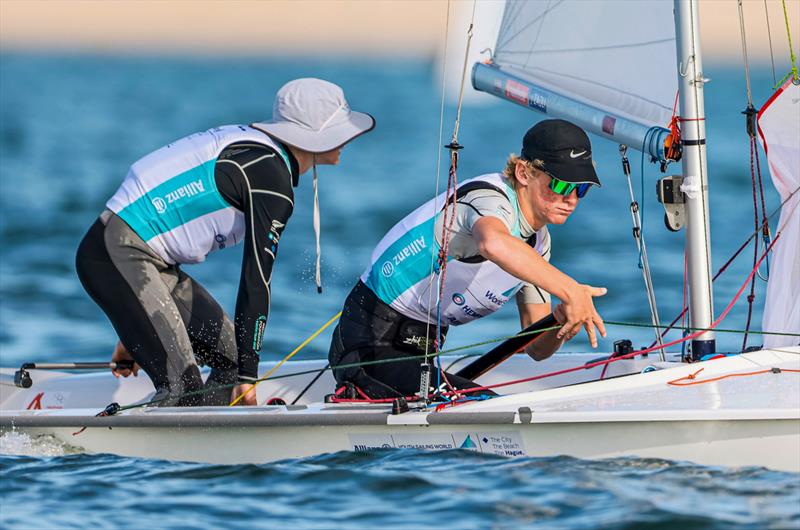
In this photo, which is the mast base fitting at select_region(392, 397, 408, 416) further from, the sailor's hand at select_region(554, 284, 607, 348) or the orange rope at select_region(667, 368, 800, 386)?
the orange rope at select_region(667, 368, 800, 386)

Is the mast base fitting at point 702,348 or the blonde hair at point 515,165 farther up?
the blonde hair at point 515,165

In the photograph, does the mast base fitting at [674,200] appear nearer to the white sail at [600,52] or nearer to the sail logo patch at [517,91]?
the white sail at [600,52]

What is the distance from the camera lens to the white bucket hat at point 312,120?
195 inches

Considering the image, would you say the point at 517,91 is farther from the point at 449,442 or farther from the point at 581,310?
the point at 449,442

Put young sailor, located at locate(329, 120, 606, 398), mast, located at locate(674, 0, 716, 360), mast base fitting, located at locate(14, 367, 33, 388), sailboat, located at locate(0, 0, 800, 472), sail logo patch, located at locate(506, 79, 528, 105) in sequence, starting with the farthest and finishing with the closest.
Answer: mast base fitting, located at locate(14, 367, 33, 388) → sail logo patch, located at locate(506, 79, 528, 105) → mast, located at locate(674, 0, 716, 360) → young sailor, located at locate(329, 120, 606, 398) → sailboat, located at locate(0, 0, 800, 472)

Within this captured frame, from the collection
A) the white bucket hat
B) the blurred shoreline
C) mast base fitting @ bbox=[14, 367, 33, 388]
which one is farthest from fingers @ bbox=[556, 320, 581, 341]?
the blurred shoreline

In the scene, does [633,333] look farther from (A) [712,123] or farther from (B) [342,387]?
(A) [712,123]

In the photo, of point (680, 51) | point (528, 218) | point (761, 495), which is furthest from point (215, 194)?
point (761, 495)

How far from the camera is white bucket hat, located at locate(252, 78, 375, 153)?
4965mm

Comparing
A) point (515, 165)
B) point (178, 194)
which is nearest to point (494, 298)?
point (515, 165)

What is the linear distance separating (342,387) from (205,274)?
21.2 ft

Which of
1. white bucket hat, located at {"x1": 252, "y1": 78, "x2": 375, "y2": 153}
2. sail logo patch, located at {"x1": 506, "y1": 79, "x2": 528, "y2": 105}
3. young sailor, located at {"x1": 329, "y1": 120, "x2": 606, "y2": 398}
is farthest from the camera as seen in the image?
sail logo patch, located at {"x1": 506, "y1": 79, "x2": 528, "y2": 105}

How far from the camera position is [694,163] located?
485 centimetres

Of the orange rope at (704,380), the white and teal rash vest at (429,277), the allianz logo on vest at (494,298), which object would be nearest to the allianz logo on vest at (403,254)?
the white and teal rash vest at (429,277)
